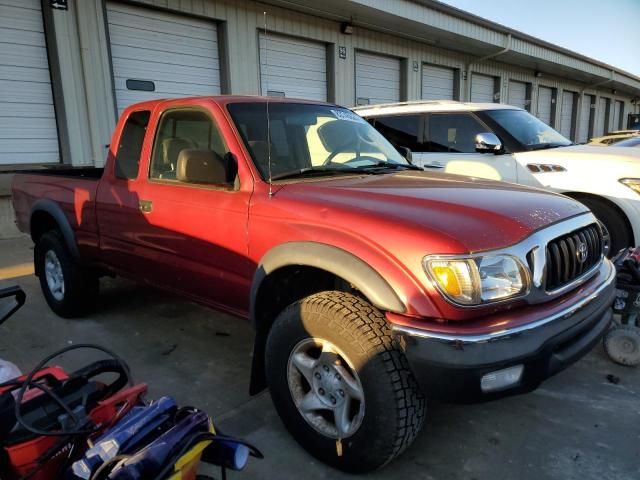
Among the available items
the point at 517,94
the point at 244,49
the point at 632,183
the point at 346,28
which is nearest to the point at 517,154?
the point at 632,183

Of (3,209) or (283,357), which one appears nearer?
(283,357)

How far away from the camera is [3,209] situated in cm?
762

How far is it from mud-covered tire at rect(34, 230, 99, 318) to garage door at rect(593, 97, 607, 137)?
97.9 feet

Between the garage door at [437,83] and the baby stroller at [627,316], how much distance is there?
40.5 feet

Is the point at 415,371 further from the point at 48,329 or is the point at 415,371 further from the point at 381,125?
the point at 381,125

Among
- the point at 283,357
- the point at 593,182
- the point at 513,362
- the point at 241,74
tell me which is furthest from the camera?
the point at 241,74

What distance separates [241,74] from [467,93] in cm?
936

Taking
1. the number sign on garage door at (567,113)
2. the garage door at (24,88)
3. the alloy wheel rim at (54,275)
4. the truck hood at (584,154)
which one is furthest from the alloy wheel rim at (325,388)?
the number sign on garage door at (567,113)

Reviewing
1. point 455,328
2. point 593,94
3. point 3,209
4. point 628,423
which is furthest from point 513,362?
point 593,94

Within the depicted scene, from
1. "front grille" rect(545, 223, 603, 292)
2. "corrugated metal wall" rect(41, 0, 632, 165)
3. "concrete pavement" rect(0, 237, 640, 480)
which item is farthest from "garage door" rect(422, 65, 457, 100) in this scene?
"front grille" rect(545, 223, 603, 292)

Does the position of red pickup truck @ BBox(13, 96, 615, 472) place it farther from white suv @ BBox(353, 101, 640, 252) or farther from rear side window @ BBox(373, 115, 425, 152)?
rear side window @ BBox(373, 115, 425, 152)

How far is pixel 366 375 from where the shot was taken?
2.09 metres

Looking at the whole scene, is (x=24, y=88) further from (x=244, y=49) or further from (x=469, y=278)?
(x=469, y=278)

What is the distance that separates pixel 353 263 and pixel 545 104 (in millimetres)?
23213
